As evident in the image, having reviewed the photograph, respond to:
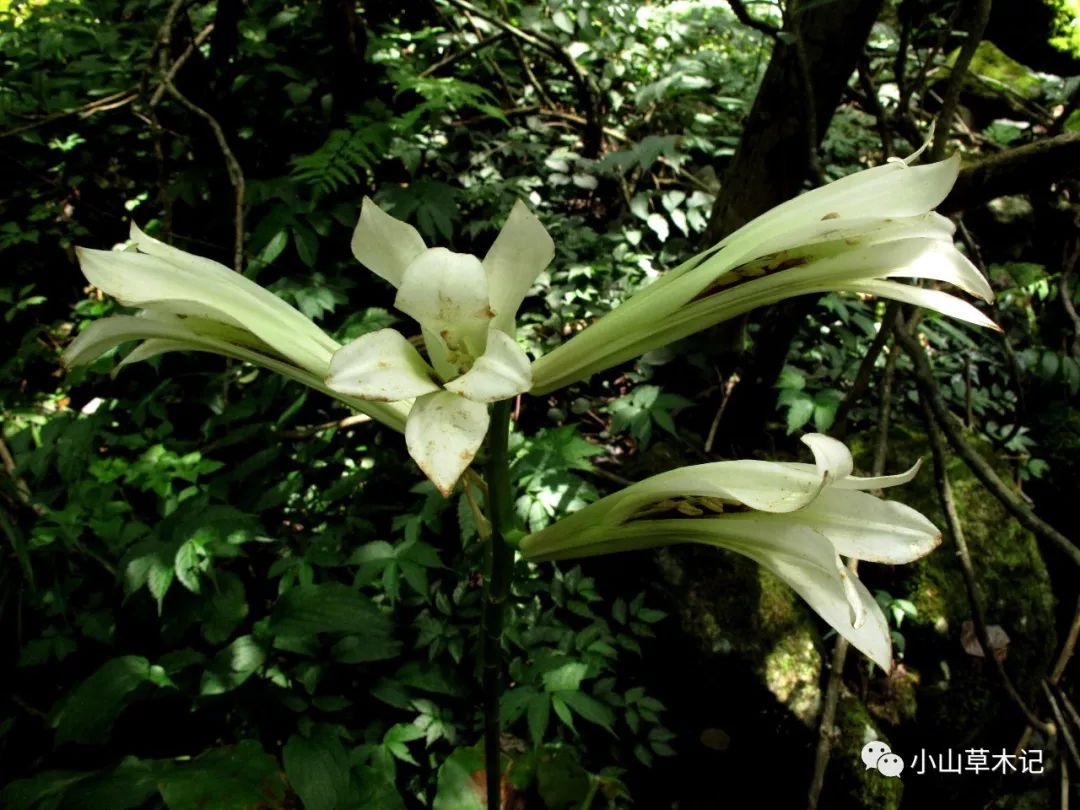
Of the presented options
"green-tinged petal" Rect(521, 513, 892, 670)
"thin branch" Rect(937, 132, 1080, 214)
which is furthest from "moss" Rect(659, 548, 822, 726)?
"green-tinged petal" Rect(521, 513, 892, 670)

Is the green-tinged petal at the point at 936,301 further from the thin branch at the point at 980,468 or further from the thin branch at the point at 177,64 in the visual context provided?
the thin branch at the point at 177,64

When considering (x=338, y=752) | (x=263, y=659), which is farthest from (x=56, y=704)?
(x=338, y=752)

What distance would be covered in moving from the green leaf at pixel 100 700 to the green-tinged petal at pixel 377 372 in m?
1.28

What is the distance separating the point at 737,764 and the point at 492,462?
1.86 m

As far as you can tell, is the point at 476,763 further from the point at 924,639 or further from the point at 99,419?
the point at 924,639

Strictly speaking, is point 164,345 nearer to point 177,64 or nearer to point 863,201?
point 863,201

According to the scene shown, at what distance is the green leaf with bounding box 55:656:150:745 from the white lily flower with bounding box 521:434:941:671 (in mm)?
1274

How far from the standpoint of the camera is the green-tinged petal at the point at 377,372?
0.58 metres

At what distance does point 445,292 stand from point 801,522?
17.5 inches

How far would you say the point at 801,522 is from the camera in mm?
706

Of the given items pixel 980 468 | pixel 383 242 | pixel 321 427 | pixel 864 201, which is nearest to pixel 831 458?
pixel 864 201

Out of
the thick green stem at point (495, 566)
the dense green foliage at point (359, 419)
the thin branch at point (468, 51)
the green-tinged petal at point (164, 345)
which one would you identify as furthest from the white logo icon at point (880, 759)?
the thin branch at point (468, 51)

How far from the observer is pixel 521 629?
74.1 inches

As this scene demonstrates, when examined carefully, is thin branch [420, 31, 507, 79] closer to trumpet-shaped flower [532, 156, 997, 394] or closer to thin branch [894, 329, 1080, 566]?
thin branch [894, 329, 1080, 566]
